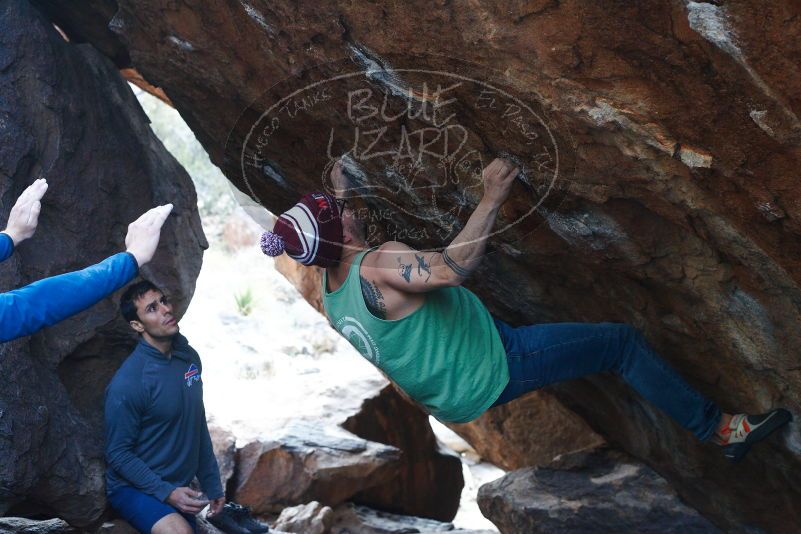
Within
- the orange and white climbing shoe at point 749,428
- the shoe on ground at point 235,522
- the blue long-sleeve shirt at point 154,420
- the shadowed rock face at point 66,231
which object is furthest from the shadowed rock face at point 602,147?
the shoe on ground at point 235,522

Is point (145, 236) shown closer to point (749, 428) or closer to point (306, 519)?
point (749, 428)

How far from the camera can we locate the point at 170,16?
4.32m

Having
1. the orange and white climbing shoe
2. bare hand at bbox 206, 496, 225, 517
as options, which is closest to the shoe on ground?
bare hand at bbox 206, 496, 225, 517

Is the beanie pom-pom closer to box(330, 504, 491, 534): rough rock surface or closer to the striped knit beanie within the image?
the striped knit beanie

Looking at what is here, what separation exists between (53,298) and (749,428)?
2.88 metres

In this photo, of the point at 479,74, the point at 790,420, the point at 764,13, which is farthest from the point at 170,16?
the point at 790,420

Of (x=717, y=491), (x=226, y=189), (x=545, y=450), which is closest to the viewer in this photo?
(x=717, y=491)

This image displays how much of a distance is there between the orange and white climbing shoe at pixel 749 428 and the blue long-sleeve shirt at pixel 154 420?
271cm

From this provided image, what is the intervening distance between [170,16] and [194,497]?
7.79 ft

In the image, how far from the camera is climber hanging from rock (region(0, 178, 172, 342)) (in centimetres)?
325

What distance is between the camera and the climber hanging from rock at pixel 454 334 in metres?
3.53

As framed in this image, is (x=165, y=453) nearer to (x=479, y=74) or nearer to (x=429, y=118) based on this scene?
(x=429, y=118)

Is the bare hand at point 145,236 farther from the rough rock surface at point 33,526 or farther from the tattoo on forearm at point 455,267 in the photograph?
the rough rock surface at point 33,526

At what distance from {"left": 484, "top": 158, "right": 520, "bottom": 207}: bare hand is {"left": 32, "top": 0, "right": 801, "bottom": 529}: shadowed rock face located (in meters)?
0.10
